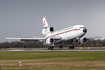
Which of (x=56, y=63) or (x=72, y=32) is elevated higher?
(x=72, y=32)

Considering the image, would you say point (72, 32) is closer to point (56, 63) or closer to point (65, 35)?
point (65, 35)

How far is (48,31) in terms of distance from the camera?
262ft

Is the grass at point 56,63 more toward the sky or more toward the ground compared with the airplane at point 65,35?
more toward the ground

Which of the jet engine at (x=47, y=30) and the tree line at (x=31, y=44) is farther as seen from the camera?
the tree line at (x=31, y=44)

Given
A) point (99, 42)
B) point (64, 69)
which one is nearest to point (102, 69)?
point (64, 69)

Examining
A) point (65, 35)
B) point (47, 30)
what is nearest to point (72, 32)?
point (65, 35)

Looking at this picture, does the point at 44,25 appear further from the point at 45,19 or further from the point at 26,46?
the point at 26,46

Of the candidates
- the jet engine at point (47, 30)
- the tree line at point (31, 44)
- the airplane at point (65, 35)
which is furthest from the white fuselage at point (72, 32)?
the tree line at point (31, 44)

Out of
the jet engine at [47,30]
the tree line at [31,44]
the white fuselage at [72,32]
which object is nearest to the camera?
the white fuselage at [72,32]

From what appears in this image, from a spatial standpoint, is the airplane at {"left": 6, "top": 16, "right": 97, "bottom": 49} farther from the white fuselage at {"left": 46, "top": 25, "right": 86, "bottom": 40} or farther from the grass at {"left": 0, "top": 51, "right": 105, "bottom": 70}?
the grass at {"left": 0, "top": 51, "right": 105, "bottom": 70}

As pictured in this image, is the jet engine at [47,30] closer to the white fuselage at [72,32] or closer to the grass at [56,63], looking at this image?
the white fuselage at [72,32]

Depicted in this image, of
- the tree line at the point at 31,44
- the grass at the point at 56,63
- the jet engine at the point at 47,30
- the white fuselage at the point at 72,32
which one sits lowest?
the grass at the point at 56,63

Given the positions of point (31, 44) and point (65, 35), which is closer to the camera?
point (65, 35)

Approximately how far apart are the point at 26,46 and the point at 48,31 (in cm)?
1480
